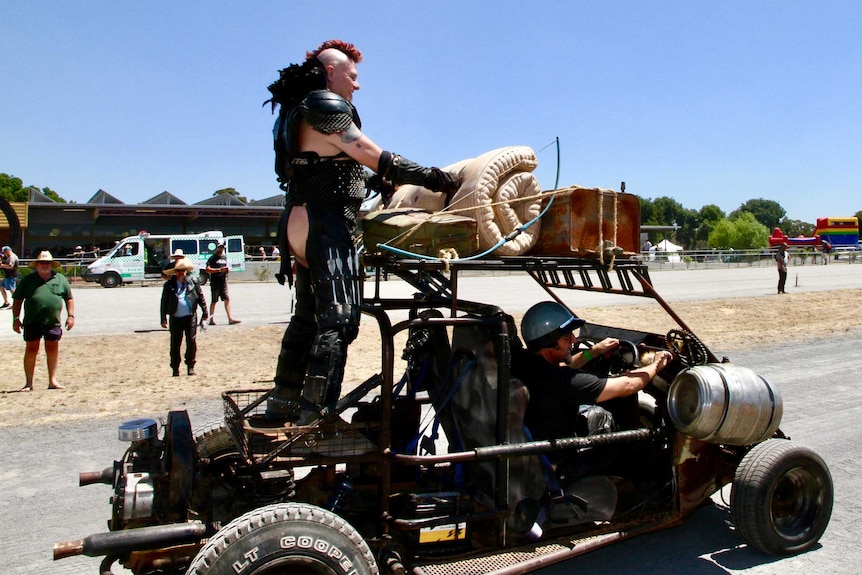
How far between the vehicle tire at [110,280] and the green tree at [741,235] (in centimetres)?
7062

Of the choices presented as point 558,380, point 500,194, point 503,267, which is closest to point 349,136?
point 500,194

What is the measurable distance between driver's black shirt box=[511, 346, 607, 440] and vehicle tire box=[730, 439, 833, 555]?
1.07m

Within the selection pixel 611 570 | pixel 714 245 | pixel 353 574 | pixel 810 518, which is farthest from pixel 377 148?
pixel 714 245

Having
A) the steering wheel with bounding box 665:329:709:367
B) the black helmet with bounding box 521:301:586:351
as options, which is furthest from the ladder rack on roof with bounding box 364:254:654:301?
the steering wheel with bounding box 665:329:709:367

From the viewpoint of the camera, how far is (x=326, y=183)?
11.7ft

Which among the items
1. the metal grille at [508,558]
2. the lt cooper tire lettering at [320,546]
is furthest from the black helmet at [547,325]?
the lt cooper tire lettering at [320,546]

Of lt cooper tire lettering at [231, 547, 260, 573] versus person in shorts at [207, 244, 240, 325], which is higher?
person in shorts at [207, 244, 240, 325]

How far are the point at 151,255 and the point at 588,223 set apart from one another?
30975 millimetres

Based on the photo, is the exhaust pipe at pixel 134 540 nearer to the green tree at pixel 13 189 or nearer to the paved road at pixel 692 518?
the paved road at pixel 692 518

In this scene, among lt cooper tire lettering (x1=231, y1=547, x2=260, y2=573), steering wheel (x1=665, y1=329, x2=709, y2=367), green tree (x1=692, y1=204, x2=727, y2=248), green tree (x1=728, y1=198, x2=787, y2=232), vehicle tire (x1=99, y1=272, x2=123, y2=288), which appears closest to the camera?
lt cooper tire lettering (x1=231, y1=547, x2=260, y2=573)

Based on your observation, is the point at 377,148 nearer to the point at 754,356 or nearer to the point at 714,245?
the point at 754,356

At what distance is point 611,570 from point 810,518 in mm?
1277

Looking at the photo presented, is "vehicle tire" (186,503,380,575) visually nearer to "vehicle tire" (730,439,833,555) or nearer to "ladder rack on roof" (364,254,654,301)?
"ladder rack on roof" (364,254,654,301)

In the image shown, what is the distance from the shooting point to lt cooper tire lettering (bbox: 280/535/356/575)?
2.80 metres
